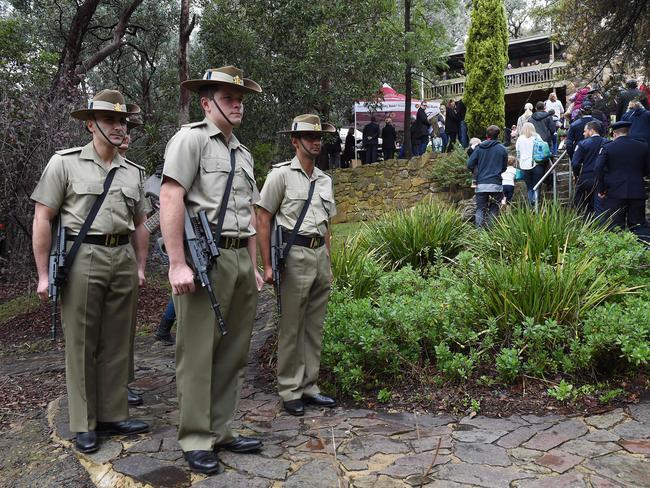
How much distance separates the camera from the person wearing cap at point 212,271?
3.43 meters

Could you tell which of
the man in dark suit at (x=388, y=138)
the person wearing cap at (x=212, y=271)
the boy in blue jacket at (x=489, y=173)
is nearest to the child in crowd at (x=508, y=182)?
the boy in blue jacket at (x=489, y=173)

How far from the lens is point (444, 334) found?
5.14 metres

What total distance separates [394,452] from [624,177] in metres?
5.64

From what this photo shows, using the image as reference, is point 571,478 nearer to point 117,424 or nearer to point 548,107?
point 117,424

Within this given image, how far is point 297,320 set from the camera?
15.1 feet

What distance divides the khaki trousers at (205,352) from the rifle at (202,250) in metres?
0.08

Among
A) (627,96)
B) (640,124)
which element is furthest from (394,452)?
(627,96)

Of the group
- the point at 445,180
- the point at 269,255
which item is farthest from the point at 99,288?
the point at 445,180

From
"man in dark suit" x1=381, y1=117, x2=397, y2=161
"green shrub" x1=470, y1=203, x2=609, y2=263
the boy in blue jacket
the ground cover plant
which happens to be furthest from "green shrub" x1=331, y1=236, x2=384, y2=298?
"man in dark suit" x1=381, y1=117, x2=397, y2=161

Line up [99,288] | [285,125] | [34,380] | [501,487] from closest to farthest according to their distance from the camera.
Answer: [501,487]
[99,288]
[34,380]
[285,125]

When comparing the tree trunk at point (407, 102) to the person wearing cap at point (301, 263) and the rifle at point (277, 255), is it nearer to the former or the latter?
the person wearing cap at point (301, 263)

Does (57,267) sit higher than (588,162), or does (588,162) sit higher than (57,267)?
(588,162)

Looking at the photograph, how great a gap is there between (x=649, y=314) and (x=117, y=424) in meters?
3.73

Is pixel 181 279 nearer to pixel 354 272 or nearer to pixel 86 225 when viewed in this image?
pixel 86 225
